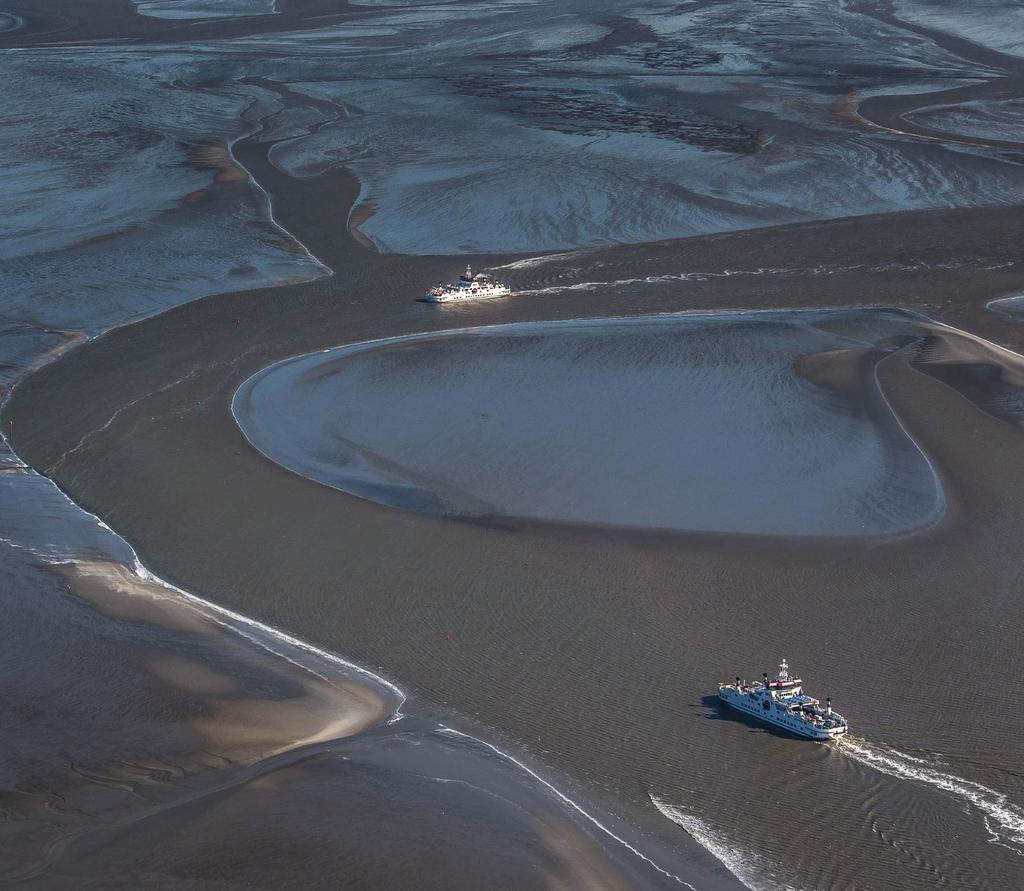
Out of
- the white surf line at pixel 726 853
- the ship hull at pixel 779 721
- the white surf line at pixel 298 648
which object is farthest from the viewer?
the ship hull at pixel 779 721

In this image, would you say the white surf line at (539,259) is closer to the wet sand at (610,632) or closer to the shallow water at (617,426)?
the shallow water at (617,426)

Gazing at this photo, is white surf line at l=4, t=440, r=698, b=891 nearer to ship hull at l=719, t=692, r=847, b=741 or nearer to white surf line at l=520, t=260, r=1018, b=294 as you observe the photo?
ship hull at l=719, t=692, r=847, b=741

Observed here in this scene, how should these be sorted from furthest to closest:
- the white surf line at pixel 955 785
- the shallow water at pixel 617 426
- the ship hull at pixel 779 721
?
the shallow water at pixel 617 426 → the ship hull at pixel 779 721 → the white surf line at pixel 955 785

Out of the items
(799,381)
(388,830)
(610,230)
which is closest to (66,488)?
(388,830)

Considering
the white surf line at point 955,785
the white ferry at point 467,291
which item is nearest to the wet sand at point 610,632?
the white surf line at point 955,785

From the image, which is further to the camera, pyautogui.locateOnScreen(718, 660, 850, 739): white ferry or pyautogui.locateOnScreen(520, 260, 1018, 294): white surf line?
pyautogui.locateOnScreen(520, 260, 1018, 294): white surf line

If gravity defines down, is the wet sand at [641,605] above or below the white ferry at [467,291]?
below

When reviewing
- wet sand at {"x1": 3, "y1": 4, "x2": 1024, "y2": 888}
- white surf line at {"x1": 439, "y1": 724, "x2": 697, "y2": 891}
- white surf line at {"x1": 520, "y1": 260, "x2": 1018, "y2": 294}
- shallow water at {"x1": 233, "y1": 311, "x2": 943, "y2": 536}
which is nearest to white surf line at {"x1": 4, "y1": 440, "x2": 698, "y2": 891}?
white surf line at {"x1": 439, "y1": 724, "x2": 697, "y2": 891}
